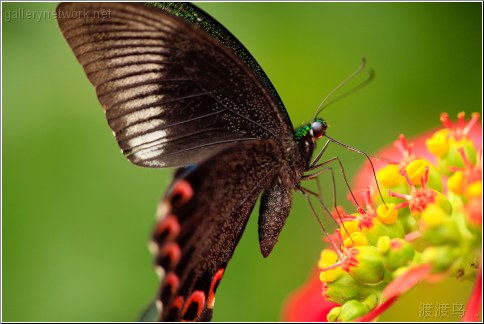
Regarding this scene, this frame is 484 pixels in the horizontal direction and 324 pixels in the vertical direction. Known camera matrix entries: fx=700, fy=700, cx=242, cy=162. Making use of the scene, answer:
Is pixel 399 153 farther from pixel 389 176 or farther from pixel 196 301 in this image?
pixel 196 301

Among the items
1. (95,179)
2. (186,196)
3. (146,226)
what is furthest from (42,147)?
(186,196)

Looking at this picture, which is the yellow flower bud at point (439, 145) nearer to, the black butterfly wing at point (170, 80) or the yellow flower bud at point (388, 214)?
the yellow flower bud at point (388, 214)

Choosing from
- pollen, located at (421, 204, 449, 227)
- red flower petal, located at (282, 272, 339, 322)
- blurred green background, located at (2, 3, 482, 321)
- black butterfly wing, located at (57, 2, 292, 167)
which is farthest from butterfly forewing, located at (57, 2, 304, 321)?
blurred green background, located at (2, 3, 482, 321)

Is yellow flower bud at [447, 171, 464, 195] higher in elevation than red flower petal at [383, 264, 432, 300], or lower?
higher

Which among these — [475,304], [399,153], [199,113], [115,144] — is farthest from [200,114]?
[115,144]

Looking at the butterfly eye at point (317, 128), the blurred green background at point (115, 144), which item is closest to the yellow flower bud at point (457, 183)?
the butterfly eye at point (317, 128)

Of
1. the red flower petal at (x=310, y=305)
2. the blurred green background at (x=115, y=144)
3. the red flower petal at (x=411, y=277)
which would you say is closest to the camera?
the red flower petal at (x=411, y=277)

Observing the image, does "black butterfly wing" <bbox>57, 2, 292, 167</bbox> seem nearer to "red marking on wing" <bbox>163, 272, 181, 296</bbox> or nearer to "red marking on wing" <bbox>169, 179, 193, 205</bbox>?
"red marking on wing" <bbox>169, 179, 193, 205</bbox>
